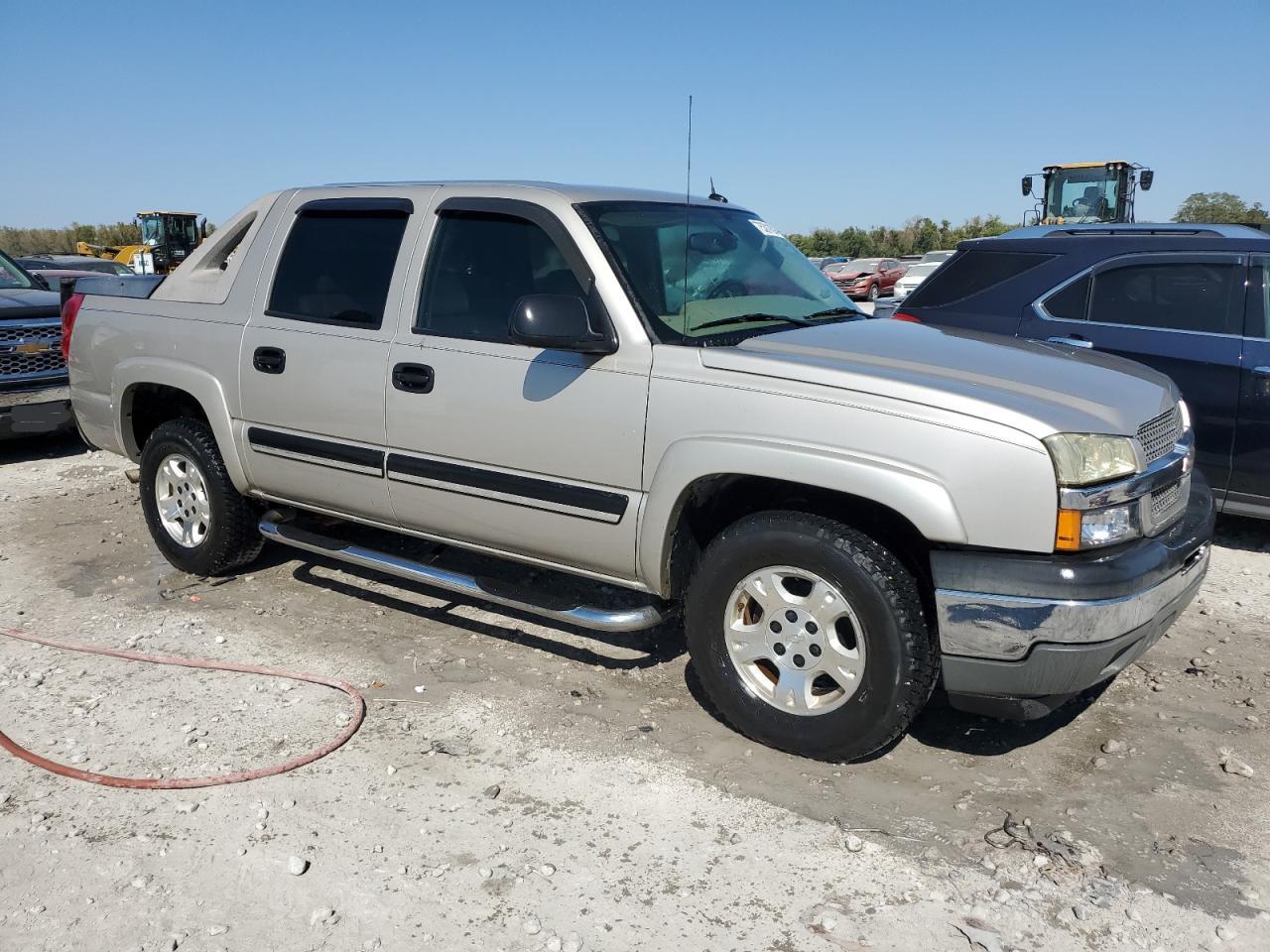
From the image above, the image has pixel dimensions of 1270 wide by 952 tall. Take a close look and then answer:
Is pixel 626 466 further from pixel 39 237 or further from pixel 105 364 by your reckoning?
pixel 39 237

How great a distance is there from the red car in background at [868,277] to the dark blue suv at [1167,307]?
22.8 metres

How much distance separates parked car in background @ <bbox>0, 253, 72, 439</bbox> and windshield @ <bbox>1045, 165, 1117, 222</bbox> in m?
18.7

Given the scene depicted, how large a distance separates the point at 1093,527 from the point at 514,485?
205 cm

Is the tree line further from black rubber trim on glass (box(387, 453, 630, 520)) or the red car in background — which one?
black rubber trim on glass (box(387, 453, 630, 520))

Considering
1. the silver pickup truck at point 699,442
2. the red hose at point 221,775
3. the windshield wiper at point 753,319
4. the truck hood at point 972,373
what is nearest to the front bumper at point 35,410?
the silver pickup truck at point 699,442

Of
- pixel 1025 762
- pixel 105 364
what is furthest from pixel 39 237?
pixel 1025 762

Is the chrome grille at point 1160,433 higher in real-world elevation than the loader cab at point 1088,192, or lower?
lower

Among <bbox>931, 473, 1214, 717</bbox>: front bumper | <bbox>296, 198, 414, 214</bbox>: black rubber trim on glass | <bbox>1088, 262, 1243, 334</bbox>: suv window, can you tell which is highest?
<bbox>296, 198, 414, 214</bbox>: black rubber trim on glass

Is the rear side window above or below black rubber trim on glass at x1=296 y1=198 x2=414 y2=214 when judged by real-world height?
below

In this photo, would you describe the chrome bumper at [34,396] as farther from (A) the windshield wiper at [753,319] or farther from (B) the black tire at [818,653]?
(B) the black tire at [818,653]

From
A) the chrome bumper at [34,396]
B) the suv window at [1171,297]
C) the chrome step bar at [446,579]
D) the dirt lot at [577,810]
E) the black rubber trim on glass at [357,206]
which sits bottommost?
the dirt lot at [577,810]

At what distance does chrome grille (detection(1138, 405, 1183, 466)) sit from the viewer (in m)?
3.39

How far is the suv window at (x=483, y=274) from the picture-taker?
4105 millimetres

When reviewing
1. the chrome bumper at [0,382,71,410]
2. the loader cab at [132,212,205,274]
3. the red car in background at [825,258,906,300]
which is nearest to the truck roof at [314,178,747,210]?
the chrome bumper at [0,382,71,410]
